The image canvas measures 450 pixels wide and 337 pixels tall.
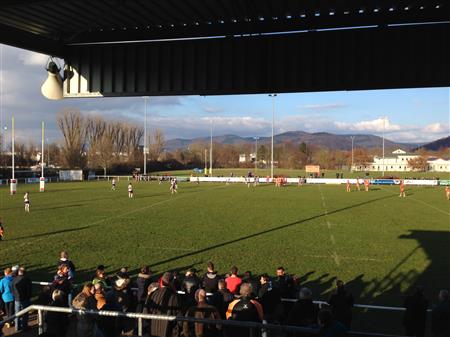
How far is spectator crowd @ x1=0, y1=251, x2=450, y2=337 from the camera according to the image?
625 cm

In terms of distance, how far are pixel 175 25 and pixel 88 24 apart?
2.07m

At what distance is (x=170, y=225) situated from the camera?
2239 cm

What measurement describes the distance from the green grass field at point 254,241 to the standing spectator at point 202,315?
539 centimetres

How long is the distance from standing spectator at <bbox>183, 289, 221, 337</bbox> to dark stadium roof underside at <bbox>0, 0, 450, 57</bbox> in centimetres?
570

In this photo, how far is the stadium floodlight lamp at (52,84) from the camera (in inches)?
402

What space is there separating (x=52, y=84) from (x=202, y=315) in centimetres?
711

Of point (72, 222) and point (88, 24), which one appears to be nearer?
point (88, 24)

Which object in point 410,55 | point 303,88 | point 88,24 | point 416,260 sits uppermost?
point 88,24

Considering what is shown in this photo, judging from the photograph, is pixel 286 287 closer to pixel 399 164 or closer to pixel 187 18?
pixel 187 18

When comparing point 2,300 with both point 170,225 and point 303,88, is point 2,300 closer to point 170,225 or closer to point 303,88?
point 303,88

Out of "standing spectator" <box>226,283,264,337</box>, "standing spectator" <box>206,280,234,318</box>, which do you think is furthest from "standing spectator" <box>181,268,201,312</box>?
"standing spectator" <box>226,283,264,337</box>

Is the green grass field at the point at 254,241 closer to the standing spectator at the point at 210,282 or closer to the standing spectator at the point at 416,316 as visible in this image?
the standing spectator at the point at 416,316

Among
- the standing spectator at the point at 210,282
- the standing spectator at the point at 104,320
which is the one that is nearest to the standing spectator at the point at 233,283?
the standing spectator at the point at 210,282

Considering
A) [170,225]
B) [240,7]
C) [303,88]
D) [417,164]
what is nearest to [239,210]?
[170,225]
